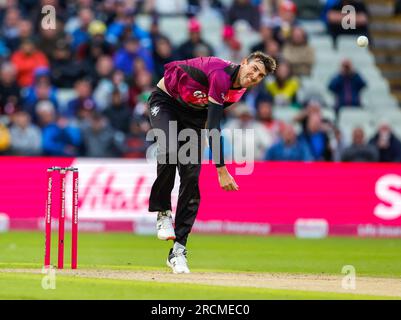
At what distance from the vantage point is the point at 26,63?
24.5 metres

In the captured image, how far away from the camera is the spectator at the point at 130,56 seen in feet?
80.6

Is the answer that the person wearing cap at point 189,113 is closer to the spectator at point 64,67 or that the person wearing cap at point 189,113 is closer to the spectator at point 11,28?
the spectator at point 64,67

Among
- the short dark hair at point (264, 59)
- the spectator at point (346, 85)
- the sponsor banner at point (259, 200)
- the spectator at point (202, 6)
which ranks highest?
the spectator at point (202, 6)

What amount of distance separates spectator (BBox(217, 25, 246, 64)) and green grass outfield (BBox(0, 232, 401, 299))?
598 cm

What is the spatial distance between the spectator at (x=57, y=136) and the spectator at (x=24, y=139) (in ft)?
0.53

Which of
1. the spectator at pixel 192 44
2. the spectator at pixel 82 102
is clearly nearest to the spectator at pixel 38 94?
the spectator at pixel 82 102

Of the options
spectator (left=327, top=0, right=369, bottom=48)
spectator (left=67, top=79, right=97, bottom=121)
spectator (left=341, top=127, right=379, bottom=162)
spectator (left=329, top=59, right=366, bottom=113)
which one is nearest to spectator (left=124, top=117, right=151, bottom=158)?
spectator (left=67, top=79, right=97, bottom=121)

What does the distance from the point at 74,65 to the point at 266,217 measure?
19.9 feet

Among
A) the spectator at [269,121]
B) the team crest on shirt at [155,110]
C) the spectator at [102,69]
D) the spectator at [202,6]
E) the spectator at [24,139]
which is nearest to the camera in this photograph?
the team crest on shirt at [155,110]

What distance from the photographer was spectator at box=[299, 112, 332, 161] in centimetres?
2303
